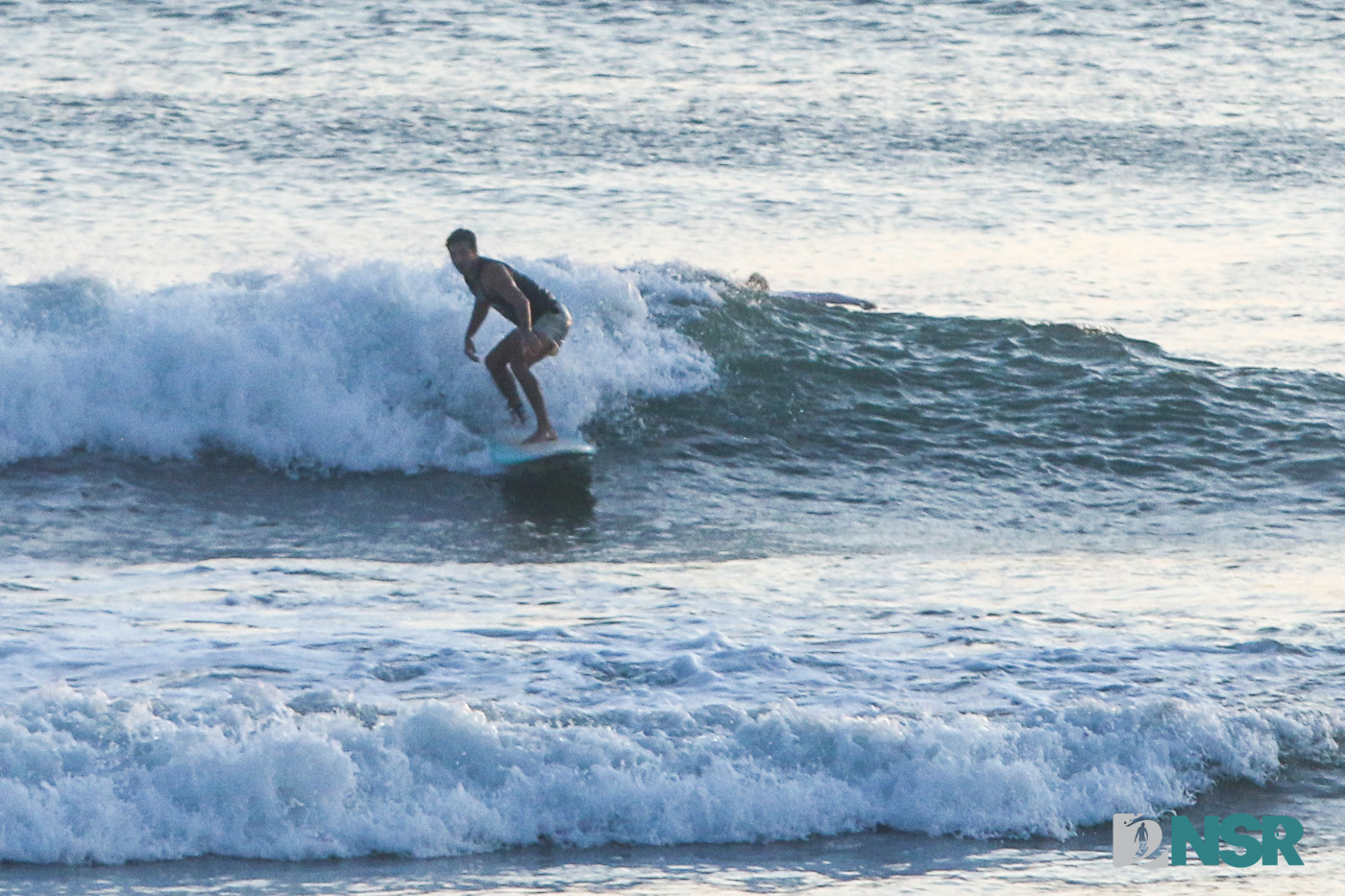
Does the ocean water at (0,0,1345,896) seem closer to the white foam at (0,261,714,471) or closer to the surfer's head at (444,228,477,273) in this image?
the white foam at (0,261,714,471)

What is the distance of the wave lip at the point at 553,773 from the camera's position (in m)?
6.44

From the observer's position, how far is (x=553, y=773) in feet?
22.4

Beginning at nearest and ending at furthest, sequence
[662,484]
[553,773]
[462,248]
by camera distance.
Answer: [553,773] < [462,248] < [662,484]

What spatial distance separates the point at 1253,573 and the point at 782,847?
15.5 feet

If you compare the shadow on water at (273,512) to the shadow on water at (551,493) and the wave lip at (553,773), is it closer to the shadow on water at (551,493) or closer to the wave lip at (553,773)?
the shadow on water at (551,493)

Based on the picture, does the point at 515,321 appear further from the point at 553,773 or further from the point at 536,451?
the point at 553,773

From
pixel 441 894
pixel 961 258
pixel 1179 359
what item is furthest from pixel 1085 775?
pixel 961 258

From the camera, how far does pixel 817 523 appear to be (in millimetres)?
11391

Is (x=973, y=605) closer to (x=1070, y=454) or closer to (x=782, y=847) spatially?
(x=782, y=847)

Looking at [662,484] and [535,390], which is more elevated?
[535,390]

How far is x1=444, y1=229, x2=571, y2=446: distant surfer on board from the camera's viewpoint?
37.3 ft

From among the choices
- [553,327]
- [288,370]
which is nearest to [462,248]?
[553,327]

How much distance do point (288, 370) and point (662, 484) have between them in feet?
9.51

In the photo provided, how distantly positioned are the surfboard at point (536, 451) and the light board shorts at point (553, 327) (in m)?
Result: 0.66
